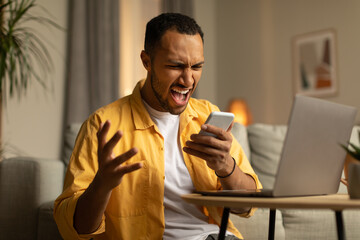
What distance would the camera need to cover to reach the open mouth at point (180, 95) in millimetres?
1335

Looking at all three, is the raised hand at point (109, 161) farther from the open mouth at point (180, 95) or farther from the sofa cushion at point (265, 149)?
the sofa cushion at point (265, 149)

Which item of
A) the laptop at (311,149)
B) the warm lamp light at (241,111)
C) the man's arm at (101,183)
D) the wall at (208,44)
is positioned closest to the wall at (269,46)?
the wall at (208,44)

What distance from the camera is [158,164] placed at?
1.33 m

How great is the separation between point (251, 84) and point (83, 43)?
6.73 ft

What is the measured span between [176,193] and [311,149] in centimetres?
49

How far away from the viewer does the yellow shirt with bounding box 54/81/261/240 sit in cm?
122

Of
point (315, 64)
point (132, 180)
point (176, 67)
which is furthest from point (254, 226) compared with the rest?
point (315, 64)

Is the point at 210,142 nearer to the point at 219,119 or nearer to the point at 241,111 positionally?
the point at 219,119

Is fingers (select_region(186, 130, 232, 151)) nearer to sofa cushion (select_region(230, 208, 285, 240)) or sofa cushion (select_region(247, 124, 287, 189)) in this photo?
sofa cushion (select_region(230, 208, 285, 240))

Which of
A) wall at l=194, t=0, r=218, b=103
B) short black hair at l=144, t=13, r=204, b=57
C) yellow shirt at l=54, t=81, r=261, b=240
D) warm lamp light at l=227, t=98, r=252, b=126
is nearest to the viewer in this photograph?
yellow shirt at l=54, t=81, r=261, b=240

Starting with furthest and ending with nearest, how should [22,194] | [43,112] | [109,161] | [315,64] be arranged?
[315,64], [43,112], [22,194], [109,161]

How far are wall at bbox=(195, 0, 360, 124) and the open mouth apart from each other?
3.27 metres

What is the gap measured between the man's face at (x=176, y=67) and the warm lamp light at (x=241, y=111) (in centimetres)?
→ 327

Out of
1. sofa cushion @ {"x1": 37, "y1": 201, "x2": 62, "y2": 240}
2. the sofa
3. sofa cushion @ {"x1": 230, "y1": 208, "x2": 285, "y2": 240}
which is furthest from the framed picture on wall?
sofa cushion @ {"x1": 37, "y1": 201, "x2": 62, "y2": 240}
